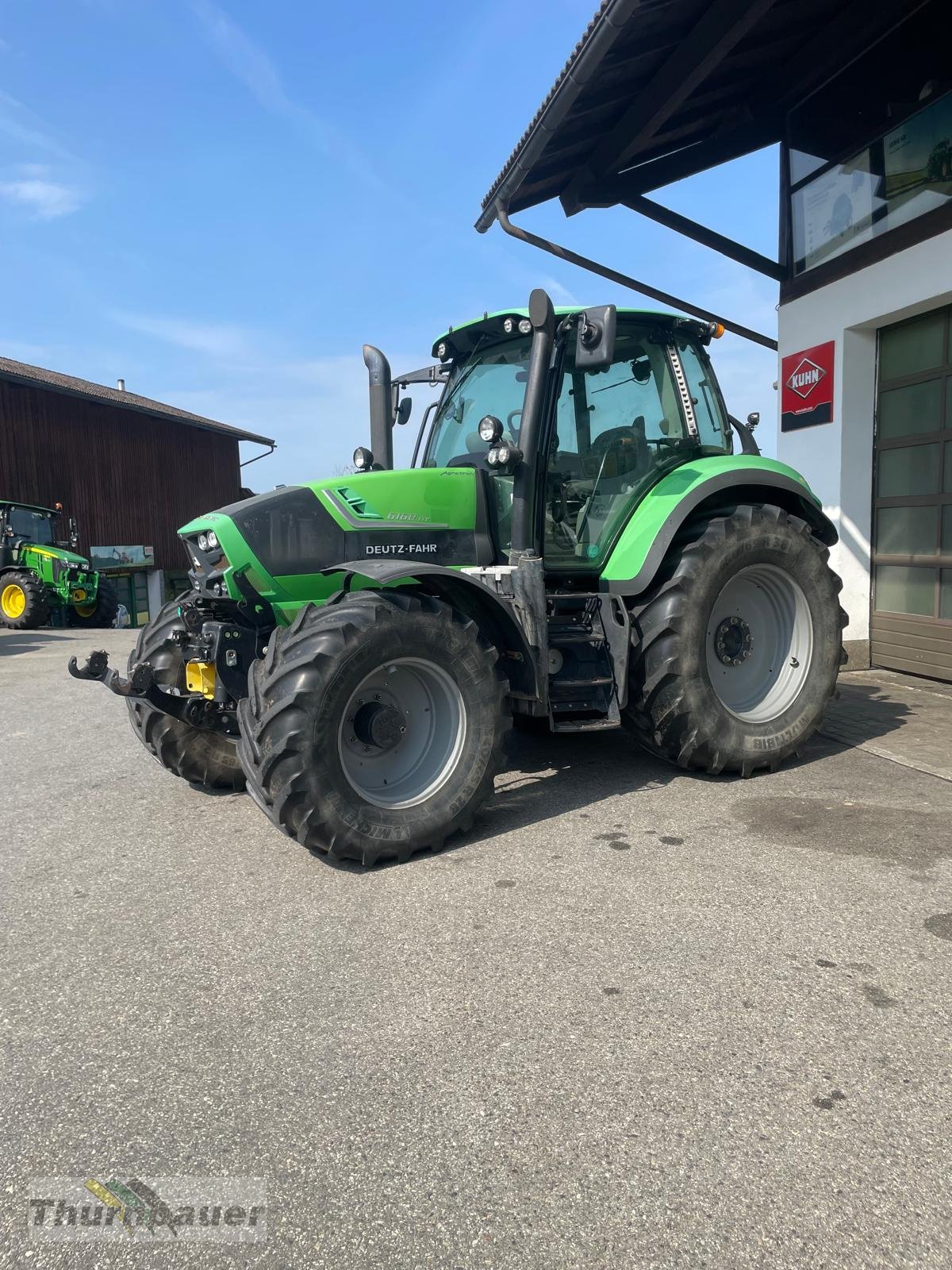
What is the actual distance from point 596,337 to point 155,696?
8.56ft

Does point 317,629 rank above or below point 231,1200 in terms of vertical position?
above

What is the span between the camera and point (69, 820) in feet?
13.8

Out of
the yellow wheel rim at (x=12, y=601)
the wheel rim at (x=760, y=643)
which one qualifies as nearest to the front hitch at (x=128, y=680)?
the wheel rim at (x=760, y=643)

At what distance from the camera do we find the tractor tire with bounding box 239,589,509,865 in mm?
3236

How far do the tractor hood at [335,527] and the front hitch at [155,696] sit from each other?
0.57 meters

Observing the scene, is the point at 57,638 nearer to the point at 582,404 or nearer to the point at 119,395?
the point at 582,404

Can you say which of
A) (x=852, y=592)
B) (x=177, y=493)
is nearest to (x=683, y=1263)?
(x=852, y=592)

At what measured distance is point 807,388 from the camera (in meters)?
7.67

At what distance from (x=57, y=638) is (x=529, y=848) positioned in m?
11.8

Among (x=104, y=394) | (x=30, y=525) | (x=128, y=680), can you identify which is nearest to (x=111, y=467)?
(x=104, y=394)

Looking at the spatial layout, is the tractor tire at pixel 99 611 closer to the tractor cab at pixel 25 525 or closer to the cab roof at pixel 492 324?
the tractor cab at pixel 25 525

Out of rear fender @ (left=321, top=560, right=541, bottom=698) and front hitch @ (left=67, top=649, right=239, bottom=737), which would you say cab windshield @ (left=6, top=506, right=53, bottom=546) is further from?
rear fender @ (left=321, top=560, right=541, bottom=698)

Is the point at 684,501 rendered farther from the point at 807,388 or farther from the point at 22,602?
the point at 22,602

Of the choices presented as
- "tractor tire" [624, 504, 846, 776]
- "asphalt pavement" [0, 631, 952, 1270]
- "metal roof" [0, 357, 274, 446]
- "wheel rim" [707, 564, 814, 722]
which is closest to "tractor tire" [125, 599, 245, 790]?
"asphalt pavement" [0, 631, 952, 1270]
